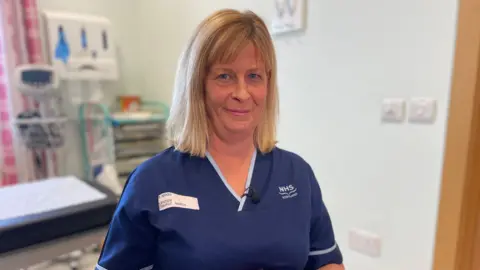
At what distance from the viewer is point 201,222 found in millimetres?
851

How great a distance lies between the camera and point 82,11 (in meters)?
2.94

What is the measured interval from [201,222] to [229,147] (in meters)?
0.22

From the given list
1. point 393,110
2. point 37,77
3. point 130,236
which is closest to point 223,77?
point 130,236

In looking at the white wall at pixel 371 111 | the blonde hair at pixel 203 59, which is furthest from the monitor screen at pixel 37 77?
the blonde hair at pixel 203 59

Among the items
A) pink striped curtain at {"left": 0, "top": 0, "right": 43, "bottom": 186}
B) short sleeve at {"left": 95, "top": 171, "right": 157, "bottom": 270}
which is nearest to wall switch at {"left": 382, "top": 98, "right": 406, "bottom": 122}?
short sleeve at {"left": 95, "top": 171, "right": 157, "bottom": 270}

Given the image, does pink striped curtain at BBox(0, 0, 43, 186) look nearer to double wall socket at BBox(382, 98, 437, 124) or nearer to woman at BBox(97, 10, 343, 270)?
woman at BBox(97, 10, 343, 270)

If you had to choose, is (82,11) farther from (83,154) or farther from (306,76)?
(306,76)

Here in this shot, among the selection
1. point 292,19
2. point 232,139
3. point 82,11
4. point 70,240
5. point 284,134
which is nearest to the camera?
point 232,139

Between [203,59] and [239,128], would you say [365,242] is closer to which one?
[239,128]

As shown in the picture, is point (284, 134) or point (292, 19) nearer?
point (292, 19)

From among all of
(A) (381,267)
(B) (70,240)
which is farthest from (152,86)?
(A) (381,267)

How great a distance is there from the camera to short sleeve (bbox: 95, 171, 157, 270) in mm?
859

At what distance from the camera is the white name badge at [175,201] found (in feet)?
2.81

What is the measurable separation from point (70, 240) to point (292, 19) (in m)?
1.57
